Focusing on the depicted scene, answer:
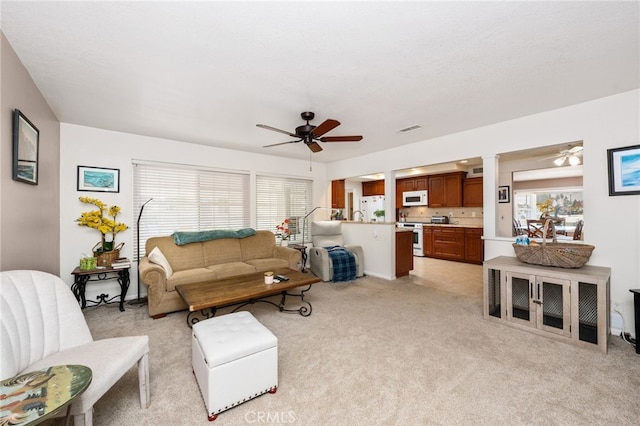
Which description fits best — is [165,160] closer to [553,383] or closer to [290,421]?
[290,421]

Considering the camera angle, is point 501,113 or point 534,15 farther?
point 501,113

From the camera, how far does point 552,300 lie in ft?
8.84

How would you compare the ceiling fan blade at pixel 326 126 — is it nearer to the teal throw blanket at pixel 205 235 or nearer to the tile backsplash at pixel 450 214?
the teal throw blanket at pixel 205 235

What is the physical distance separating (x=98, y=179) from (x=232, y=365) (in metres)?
3.50

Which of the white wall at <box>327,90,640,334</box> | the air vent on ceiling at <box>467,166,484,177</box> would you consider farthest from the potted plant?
the air vent on ceiling at <box>467,166,484,177</box>

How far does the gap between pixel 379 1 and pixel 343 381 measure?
8.06 feet

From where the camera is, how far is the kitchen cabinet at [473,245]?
5922mm

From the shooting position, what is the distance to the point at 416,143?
4.46 m

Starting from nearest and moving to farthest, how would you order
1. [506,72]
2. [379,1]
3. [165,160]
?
[379,1] < [506,72] < [165,160]

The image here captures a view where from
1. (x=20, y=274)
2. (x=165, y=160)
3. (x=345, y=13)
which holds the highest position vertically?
(x=345, y=13)

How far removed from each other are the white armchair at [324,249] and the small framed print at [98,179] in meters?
3.25

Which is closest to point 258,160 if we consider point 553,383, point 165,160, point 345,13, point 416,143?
point 165,160

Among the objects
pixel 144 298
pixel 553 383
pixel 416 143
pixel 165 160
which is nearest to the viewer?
pixel 553 383

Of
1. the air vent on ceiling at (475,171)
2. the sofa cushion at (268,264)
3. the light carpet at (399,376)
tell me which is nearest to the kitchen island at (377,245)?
the light carpet at (399,376)
